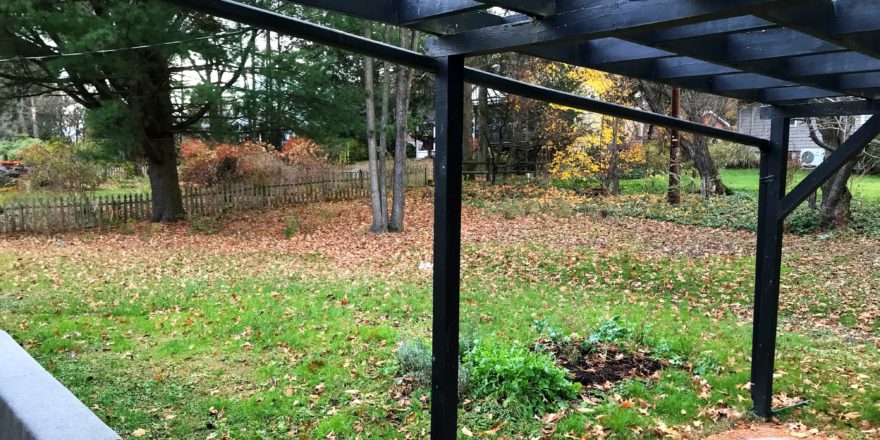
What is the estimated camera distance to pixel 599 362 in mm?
5051

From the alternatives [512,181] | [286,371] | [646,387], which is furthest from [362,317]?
[512,181]

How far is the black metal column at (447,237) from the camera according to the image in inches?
90.0

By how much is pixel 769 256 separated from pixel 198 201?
48.1 ft

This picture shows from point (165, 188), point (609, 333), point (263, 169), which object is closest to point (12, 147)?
point (263, 169)

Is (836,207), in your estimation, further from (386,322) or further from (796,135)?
(796,135)

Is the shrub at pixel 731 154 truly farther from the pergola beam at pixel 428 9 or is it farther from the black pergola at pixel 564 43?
the pergola beam at pixel 428 9

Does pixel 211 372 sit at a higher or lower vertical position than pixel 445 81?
lower

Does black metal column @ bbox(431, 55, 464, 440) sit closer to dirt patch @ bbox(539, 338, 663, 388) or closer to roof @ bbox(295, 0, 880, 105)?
roof @ bbox(295, 0, 880, 105)

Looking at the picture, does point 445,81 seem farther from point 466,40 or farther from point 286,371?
point 286,371

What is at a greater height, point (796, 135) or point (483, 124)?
point (483, 124)

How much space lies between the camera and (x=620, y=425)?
396cm

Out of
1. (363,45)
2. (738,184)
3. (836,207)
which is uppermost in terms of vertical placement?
(363,45)

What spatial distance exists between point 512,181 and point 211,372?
57.1 feet

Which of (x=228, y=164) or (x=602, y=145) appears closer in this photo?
(x=602, y=145)
